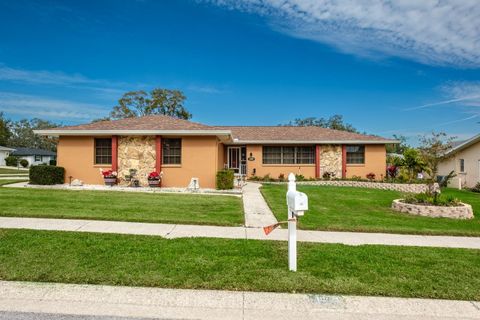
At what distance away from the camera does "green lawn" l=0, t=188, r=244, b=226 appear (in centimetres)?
785

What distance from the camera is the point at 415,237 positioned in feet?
23.0

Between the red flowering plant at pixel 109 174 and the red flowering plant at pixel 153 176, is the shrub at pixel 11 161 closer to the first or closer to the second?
the red flowering plant at pixel 109 174

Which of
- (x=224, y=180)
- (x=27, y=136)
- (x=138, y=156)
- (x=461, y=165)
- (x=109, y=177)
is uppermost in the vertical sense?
(x=27, y=136)

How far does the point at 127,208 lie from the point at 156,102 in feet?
126

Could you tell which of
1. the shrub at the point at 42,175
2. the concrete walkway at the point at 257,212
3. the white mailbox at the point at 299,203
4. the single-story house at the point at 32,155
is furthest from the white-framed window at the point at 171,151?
the single-story house at the point at 32,155

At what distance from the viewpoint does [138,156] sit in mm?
15461

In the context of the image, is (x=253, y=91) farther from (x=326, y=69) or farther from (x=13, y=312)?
(x=13, y=312)

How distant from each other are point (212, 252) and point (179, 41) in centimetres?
2134

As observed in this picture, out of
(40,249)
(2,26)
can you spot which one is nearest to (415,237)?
(40,249)

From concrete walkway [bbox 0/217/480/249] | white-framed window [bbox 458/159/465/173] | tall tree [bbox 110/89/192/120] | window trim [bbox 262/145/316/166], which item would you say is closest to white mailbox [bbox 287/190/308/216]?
concrete walkway [bbox 0/217/480/249]

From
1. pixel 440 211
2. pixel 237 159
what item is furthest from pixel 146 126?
pixel 440 211

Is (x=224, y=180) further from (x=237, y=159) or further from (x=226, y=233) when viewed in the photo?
(x=226, y=233)

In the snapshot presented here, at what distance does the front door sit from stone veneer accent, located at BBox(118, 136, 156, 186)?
306 inches

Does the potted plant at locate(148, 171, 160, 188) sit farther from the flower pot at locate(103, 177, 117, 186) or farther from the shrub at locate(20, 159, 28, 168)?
the shrub at locate(20, 159, 28, 168)
